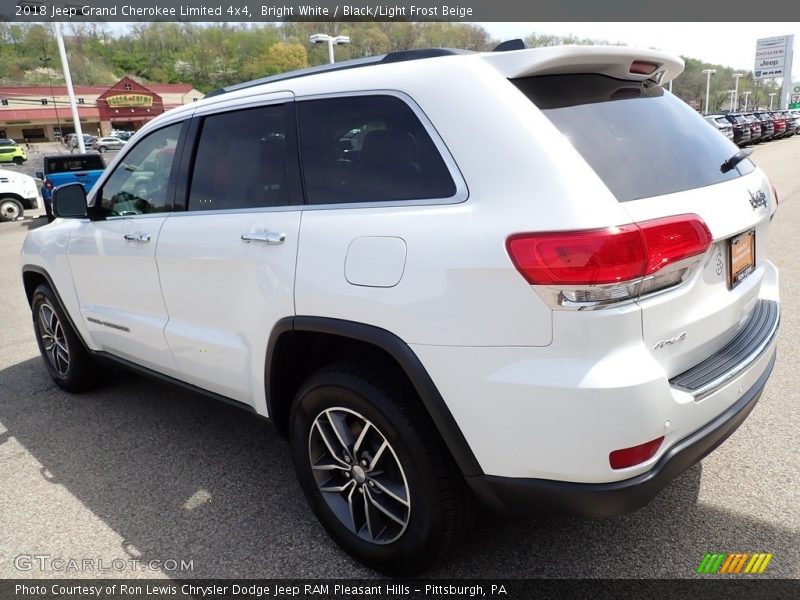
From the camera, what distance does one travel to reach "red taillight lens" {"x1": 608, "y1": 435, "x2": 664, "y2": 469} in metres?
1.85

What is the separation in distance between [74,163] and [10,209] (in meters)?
2.06

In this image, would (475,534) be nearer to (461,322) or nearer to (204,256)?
(461,322)

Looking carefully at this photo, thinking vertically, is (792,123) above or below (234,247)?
below

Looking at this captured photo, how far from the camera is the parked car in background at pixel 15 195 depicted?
1508 cm

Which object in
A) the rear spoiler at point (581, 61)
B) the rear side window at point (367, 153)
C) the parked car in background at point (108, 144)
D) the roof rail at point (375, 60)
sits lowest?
the parked car in background at point (108, 144)

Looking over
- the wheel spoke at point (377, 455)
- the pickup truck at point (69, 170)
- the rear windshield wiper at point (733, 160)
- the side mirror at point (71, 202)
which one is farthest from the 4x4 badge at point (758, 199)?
the pickup truck at point (69, 170)

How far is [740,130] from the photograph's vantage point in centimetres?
2973

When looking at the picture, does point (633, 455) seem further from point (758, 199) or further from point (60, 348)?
point (60, 348)

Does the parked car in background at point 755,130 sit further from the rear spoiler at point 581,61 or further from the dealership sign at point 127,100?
the dealership sign at point 127,100

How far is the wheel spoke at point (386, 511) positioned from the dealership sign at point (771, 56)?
356 feet

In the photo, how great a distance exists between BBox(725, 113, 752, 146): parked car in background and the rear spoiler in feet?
98.6

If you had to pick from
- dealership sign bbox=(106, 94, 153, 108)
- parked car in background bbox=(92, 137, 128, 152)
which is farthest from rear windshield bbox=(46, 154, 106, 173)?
dealership sign bbox=(106, 94, 153, 108)

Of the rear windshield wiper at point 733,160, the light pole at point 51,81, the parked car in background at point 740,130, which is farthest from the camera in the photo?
the light pole at point 51,81

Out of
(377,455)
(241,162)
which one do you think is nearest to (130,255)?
(241,162)
